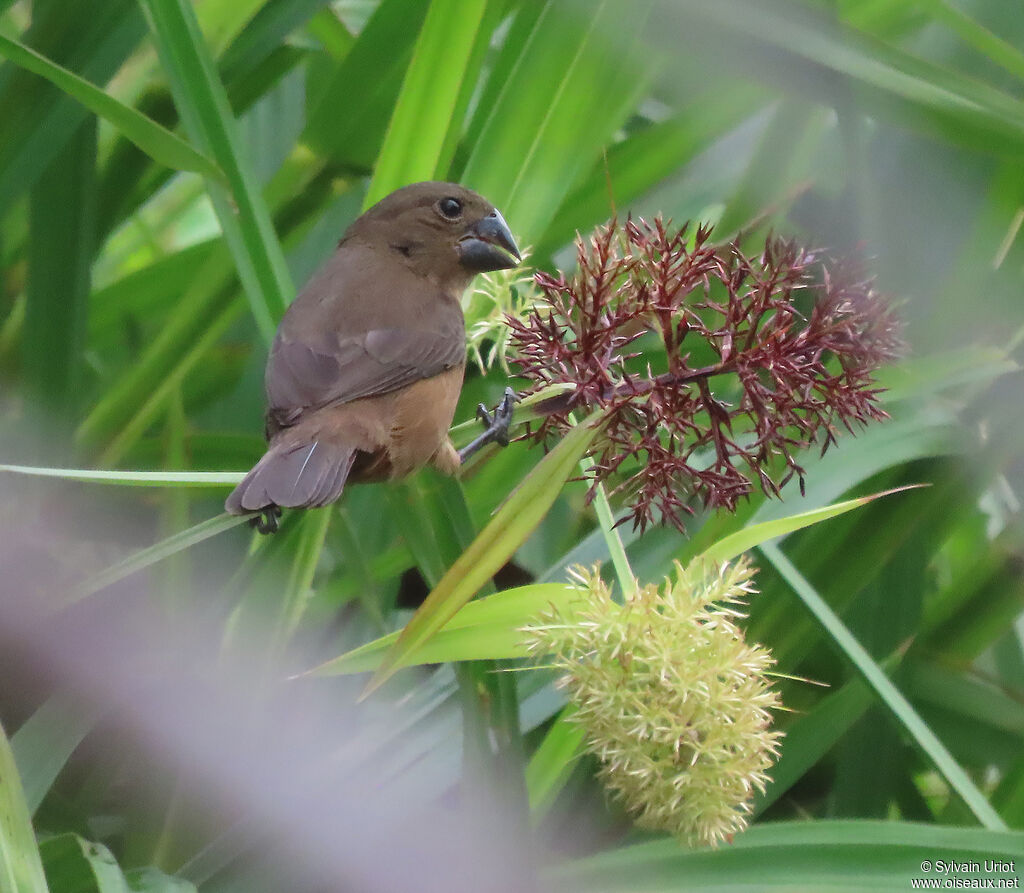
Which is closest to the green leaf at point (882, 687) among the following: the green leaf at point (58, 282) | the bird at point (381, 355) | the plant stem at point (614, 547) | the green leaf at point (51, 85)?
the plant stem at point (614, 547)

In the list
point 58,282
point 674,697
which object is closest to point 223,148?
point 58,282

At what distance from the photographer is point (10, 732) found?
1758 mm

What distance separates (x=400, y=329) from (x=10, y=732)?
0.88 metres

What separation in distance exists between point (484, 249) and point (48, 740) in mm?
1180

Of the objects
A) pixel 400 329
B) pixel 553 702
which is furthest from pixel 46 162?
pixel 553 702

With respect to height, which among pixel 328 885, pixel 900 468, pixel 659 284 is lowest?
pixel 328 885

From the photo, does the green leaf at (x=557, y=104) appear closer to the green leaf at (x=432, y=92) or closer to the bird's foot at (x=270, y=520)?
the green leaf at (x=432, y=92)

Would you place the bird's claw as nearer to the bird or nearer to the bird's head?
the bird

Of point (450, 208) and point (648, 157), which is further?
point (450, 208)

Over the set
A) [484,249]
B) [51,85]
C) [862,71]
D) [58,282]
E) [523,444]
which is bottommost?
[523,444]

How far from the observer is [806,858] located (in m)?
1.45

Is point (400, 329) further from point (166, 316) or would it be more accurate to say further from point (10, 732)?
point (10, 732)

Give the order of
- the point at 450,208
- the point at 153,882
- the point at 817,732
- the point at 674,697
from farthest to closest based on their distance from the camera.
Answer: the point at 450,208 → the point at 817,732 → the point at 153,882 → the point at 674,697

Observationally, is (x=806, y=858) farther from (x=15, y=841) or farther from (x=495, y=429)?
(x=15, y=841)
